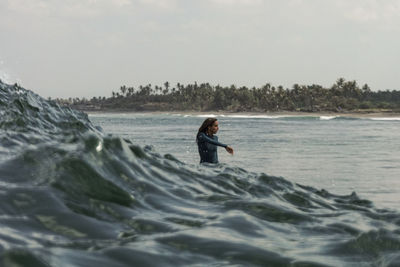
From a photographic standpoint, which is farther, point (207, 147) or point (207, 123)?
point (207, 147)

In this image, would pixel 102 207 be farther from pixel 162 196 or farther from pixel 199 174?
pixel 199 174

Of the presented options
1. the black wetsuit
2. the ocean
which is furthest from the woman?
the ocean

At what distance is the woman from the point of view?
12.3 m

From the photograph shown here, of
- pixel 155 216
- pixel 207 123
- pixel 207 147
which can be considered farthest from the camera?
pixel 207 147

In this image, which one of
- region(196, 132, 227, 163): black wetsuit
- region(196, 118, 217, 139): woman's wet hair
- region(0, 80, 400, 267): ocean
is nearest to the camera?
region(0, 80, 400, 267): ocean

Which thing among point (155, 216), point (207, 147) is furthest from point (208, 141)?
point (155, 216)

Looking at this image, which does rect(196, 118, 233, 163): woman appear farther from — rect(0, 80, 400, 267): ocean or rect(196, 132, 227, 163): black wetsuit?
rect(0, 80, 400, 267): ocean

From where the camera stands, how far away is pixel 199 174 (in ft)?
29.8

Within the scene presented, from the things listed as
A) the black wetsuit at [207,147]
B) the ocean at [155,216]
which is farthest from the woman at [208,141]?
the ocean at [155,216]

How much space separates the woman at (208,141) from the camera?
12305 mm

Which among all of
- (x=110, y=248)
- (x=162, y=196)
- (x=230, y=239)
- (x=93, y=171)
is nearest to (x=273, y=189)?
(x=162, y=196)

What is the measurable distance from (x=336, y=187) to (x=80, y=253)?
567 inches

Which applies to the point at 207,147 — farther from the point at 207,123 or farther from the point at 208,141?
the point at 207,123

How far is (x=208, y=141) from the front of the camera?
12383 millimetres
